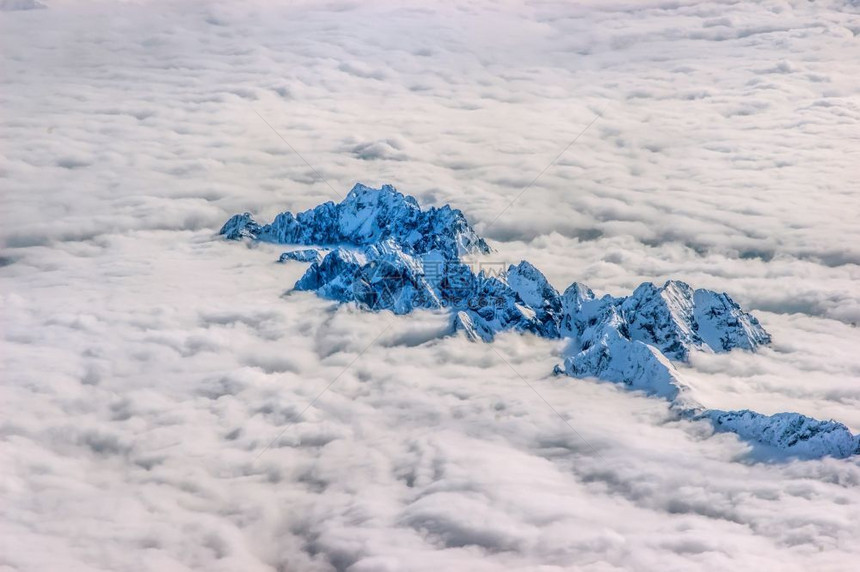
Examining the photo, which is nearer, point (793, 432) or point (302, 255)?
point (793, 432)

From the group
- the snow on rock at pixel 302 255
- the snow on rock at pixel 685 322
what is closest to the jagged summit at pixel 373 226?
the snow on rock at pixel 302 255

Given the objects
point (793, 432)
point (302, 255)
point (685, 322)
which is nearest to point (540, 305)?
point (685, 322)

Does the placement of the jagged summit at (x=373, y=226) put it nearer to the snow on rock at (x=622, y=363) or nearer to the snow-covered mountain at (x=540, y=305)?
the snow-covered mountain at (x=540, y=305)

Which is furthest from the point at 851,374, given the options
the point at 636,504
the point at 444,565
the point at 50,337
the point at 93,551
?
the point at 50,337

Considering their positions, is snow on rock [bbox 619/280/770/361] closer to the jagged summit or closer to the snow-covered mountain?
the snow-covered mountain

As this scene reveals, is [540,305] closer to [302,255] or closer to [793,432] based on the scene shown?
[793,432]

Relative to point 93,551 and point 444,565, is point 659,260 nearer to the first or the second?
point 444,565
